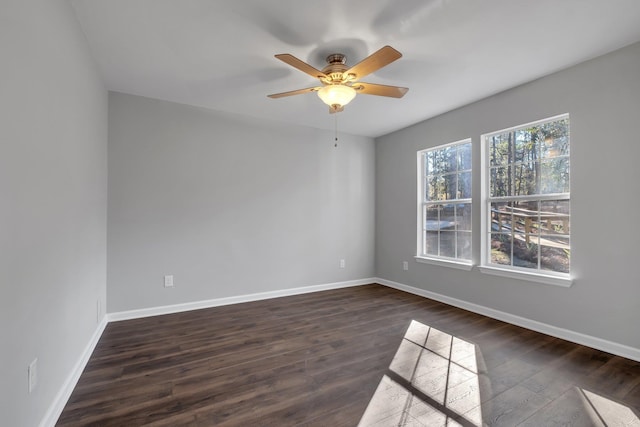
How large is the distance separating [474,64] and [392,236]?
2721 mm

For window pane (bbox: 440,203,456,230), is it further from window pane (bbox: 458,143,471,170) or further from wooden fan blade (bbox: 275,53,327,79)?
wooden fan blade (bbox: 275,53,327,79)

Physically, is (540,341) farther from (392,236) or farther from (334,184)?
(334,184)

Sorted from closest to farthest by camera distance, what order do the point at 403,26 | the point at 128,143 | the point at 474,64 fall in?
the point at 403,26
the point at 474,64
the point at 128,143

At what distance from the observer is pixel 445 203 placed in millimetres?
3977

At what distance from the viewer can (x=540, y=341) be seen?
2617 mm

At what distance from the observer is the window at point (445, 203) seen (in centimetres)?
Result: 371

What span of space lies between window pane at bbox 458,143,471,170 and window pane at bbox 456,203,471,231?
1.61 feet

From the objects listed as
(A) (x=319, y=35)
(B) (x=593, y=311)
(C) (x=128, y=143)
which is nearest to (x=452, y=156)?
(B) (x=593, y=311)

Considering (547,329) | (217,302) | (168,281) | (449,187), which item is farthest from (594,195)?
(168,281)

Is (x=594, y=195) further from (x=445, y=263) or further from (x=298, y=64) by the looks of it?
(x=298, y=64)

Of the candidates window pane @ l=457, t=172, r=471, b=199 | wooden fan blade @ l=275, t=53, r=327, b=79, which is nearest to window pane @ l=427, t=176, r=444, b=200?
window pane @ l=457, t=172, r=471, b=199

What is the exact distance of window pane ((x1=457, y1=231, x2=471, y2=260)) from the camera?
3.65 meters

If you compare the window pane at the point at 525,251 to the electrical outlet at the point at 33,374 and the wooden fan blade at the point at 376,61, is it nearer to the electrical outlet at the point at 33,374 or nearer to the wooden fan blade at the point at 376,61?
the wooden fan blade at the point at 376,61

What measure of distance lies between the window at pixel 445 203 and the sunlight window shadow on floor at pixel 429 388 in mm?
1513
